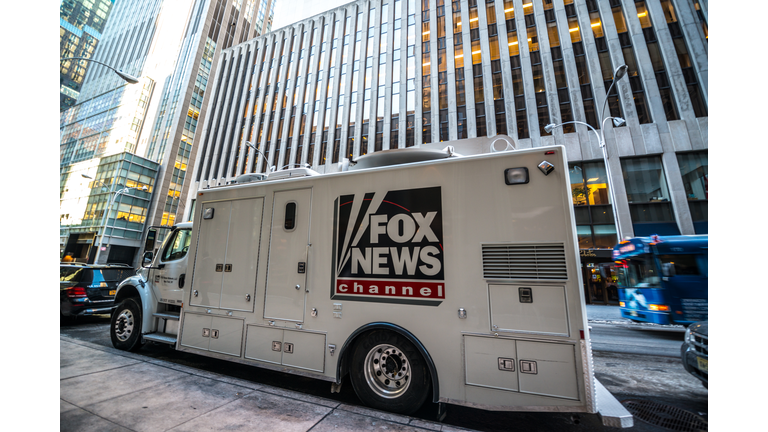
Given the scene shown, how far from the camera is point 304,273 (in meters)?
4.28

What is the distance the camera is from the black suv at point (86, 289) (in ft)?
28.1

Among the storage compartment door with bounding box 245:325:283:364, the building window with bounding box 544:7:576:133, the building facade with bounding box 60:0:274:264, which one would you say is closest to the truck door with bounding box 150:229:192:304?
the storage compartment door with bounding box 245:325:283:364

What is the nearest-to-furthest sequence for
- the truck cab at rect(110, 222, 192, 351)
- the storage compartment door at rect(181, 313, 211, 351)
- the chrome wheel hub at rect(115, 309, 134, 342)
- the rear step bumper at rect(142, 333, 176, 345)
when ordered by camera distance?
the storage compartment door at rect(181, 313, 211, 351), the rear step bumper at rect(142, 333, 176, 345), the truck cab at rect(110, 222, 192, 351), the chrome wheel hub at rect(115, 309, 134, 342)

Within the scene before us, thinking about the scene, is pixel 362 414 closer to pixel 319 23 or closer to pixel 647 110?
pixel 647 110

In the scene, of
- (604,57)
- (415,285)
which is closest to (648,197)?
(604,57)

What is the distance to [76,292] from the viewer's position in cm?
870

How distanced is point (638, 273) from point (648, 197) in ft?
41.0

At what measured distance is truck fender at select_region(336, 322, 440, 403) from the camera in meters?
3.34

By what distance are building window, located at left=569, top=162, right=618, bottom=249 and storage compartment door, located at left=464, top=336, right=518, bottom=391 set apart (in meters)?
19.5

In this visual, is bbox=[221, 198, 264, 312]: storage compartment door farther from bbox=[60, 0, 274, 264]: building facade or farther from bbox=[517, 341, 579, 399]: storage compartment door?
bbox=[60, 0, 274, 264]: building facade

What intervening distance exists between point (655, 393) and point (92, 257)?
52.0m

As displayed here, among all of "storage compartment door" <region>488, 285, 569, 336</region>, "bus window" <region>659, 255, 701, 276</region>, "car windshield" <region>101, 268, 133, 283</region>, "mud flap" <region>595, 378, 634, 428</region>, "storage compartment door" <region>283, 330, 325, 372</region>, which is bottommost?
"mud flap" <region>595, 378, 634, 428</region>

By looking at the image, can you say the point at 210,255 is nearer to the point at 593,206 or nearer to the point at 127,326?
the point at 127,326

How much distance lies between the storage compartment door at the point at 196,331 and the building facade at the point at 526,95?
15.2m
